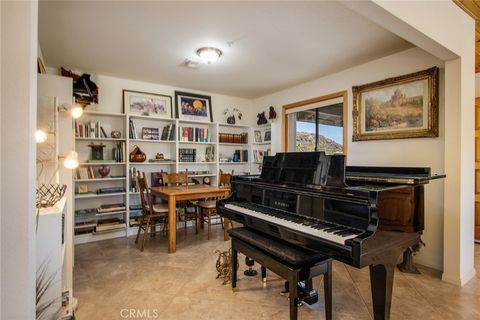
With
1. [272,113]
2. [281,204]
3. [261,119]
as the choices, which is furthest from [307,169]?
[261,119]

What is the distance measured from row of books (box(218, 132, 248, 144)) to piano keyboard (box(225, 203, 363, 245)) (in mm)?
2761

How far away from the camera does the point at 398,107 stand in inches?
115

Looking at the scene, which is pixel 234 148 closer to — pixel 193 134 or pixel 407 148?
pixel 193 134

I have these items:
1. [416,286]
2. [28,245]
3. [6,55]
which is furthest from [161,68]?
[416,286]

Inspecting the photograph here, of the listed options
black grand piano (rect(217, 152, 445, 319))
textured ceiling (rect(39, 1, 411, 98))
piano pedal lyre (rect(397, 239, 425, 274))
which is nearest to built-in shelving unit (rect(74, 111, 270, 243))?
textured ceiling (rect(39, 1, 411, 98))

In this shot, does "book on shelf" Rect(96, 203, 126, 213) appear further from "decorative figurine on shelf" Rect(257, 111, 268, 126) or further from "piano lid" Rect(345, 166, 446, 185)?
"piano lid" Rect(345, 166, 446, 185)

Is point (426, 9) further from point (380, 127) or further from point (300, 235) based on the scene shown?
point (300, 235)

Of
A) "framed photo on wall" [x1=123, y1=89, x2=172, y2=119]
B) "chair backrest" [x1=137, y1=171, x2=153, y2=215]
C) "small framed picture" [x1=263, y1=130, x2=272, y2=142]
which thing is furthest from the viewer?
"small framed picture" [x1=263, y1=130, x2=272, y2=142]

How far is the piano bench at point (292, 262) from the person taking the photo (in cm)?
159

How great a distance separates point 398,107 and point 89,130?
4075mm

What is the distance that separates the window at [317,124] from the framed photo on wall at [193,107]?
4.74 ft

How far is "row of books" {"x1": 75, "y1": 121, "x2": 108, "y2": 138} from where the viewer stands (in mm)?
3539

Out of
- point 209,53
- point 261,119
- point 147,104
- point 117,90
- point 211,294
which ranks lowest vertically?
point 211,294

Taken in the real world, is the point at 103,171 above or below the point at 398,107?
below
